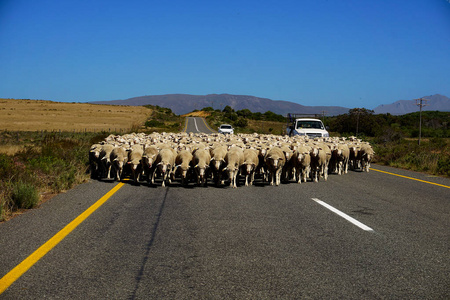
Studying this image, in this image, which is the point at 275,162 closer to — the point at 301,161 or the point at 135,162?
the point at 301,161

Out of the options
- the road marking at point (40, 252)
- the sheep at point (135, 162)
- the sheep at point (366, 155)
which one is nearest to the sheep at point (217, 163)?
the sheep at point (135, 162)

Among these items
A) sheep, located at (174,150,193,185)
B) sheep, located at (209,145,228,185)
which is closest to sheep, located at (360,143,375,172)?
sheep, located at (209,145,228,185)

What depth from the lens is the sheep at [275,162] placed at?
Result: 501 inches

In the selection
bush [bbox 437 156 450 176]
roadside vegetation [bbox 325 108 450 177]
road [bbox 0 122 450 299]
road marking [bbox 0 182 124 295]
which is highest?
roadside vegetation [bbox 325 108 450 177]

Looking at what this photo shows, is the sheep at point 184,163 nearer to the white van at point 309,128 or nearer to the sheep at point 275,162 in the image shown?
the sheep at point 275,162

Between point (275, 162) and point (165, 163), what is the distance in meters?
3.12

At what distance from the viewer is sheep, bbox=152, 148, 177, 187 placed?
1208 centimetres

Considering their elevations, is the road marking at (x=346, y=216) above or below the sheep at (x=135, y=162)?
below

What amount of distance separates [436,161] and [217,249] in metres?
15.3

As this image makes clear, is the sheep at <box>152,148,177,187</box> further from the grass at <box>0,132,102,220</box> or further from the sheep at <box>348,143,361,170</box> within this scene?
the sheep at <box>348,143,361,170</box>

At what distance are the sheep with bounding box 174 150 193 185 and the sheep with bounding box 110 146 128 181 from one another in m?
1.58

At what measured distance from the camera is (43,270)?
474cm

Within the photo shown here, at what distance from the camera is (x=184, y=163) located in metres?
12.3

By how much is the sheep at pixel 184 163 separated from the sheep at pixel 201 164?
8.4 inches
